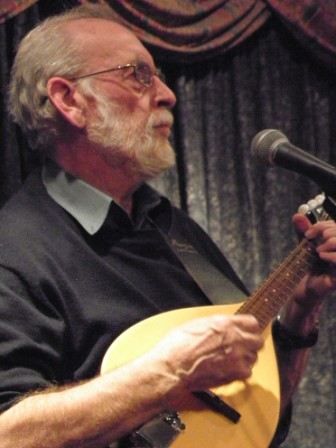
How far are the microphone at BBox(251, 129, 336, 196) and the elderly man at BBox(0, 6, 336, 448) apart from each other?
0.90ft

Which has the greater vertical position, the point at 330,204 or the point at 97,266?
the point at 330,204

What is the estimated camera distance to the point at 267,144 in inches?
44.1

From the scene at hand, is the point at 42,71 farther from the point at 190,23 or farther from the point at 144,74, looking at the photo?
the point at 190,23

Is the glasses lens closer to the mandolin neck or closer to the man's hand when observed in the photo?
the mandolin neck

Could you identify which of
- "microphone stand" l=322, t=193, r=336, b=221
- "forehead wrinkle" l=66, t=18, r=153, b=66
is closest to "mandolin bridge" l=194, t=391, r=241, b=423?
"microphone stand" l=322, t=193, r=336, b=221

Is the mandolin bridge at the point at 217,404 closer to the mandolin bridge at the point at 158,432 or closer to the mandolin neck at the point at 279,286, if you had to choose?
the mandolin bridge at the point at 158,432

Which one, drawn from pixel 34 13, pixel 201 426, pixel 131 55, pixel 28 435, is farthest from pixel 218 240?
pixel 28 435

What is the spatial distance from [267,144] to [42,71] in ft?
2.48

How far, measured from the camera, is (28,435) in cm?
114

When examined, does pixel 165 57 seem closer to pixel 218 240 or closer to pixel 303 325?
pixel 218 240

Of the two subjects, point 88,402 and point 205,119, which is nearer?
point 88,402

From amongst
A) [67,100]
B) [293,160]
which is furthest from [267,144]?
[67,100]

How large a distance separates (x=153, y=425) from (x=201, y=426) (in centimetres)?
9

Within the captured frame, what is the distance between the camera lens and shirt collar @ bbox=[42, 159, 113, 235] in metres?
1.49
